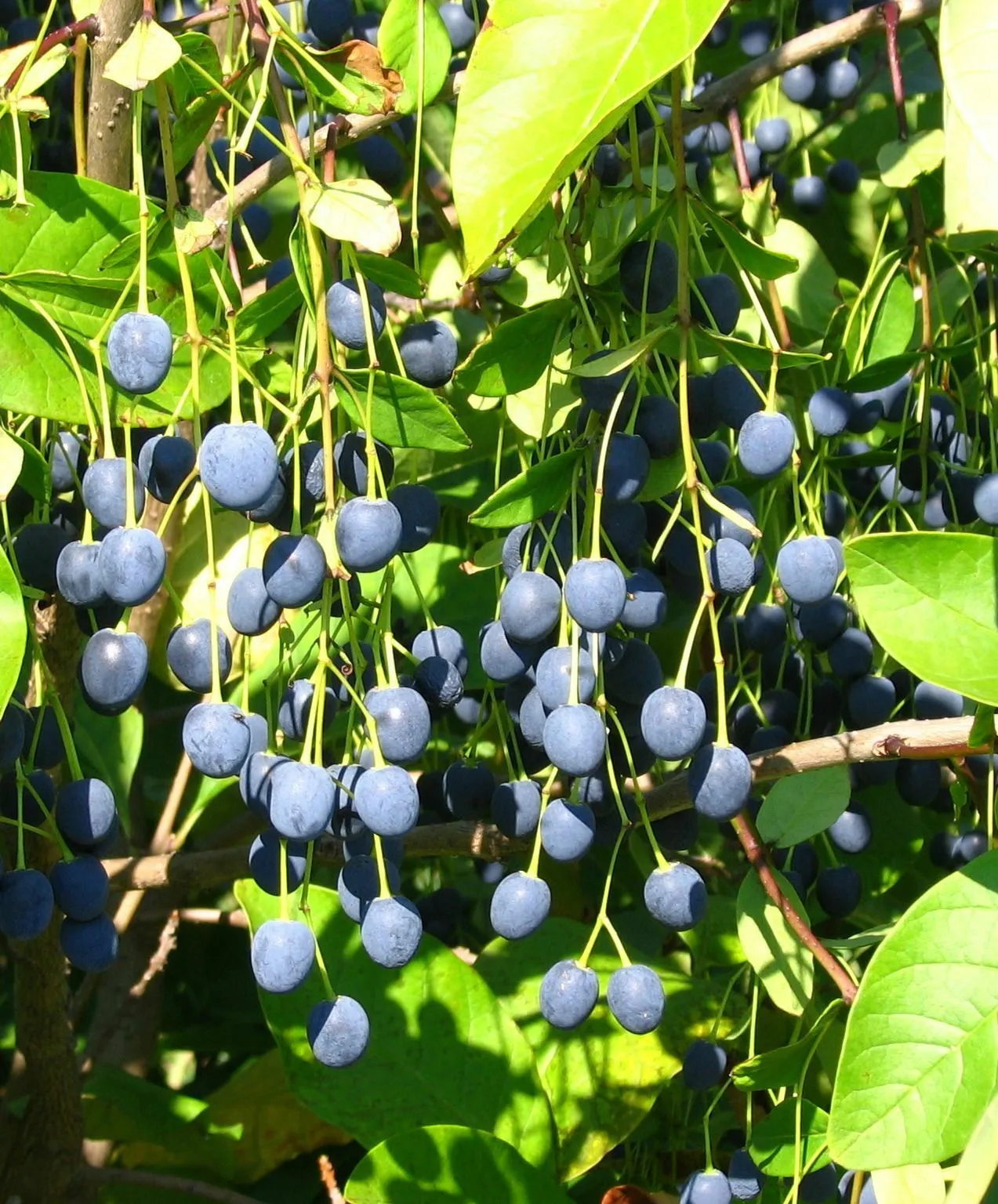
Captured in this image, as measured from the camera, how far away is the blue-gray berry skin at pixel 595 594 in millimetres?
762

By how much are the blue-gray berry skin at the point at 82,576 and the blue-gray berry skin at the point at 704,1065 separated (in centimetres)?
61

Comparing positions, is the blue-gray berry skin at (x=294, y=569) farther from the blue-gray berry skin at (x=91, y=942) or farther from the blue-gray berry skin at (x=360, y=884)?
the blue-gray berry skin at (x=91, y=942)

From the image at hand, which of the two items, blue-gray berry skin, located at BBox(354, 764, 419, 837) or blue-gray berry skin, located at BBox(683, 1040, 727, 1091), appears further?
blue-gray berry skin, located at BBox(683, 1040, 727, 1091)

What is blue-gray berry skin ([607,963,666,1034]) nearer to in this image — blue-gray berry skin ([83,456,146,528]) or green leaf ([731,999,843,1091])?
green leaf ([731,999,843,1091])

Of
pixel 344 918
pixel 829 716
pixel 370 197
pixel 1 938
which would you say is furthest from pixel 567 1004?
pixel 1 938

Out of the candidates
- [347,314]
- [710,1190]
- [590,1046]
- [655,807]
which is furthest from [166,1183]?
[347,314]

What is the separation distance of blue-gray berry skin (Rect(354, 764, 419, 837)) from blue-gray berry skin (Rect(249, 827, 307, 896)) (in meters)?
0.08

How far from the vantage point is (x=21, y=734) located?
82 centimetres

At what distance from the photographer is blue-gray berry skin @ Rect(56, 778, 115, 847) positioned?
882mm

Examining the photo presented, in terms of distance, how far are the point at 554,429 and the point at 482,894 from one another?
0.69 meters

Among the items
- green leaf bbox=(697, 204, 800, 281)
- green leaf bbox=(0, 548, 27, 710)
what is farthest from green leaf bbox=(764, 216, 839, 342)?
green leaf bbox=(0, 548, 27, 710)

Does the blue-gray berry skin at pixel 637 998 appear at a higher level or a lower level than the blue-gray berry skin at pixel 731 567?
lower

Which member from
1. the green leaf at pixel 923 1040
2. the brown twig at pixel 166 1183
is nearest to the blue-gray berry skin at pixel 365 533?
the green leaf at pixel 923 1040

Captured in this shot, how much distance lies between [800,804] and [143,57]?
25.4 inches
